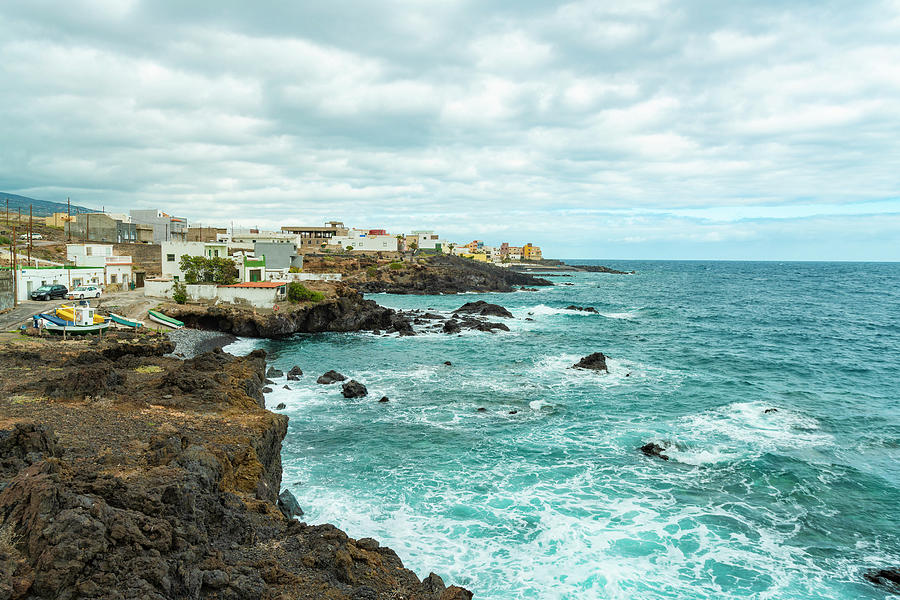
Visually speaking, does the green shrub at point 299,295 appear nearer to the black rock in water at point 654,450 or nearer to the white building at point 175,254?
the white building at point 175,254

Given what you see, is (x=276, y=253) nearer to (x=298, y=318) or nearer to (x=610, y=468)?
(x=298, y=318)

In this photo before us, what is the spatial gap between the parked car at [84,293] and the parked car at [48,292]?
2.12 ft

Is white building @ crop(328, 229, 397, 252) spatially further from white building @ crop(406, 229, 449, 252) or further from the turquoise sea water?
the turquoise sea water

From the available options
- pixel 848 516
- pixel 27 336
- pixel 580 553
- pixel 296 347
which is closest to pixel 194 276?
pixel 296 347

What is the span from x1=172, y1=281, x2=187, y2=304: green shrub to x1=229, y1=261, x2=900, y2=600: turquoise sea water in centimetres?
1055

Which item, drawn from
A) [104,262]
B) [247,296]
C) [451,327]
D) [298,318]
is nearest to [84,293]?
[247,296]

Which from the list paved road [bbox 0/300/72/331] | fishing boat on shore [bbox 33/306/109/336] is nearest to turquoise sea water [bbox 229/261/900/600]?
fishing boat on shore [bbox 33/306/109/336]

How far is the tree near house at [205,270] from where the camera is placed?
50812 millimetres

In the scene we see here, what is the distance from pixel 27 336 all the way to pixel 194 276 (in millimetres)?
23386

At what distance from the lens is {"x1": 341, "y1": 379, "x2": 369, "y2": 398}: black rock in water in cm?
2769

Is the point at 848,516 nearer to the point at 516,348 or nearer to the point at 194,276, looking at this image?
the point at 516,348

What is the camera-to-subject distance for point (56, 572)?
6.54 meters

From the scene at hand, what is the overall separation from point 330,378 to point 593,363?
18.1 m

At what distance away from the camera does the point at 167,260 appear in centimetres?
5588
